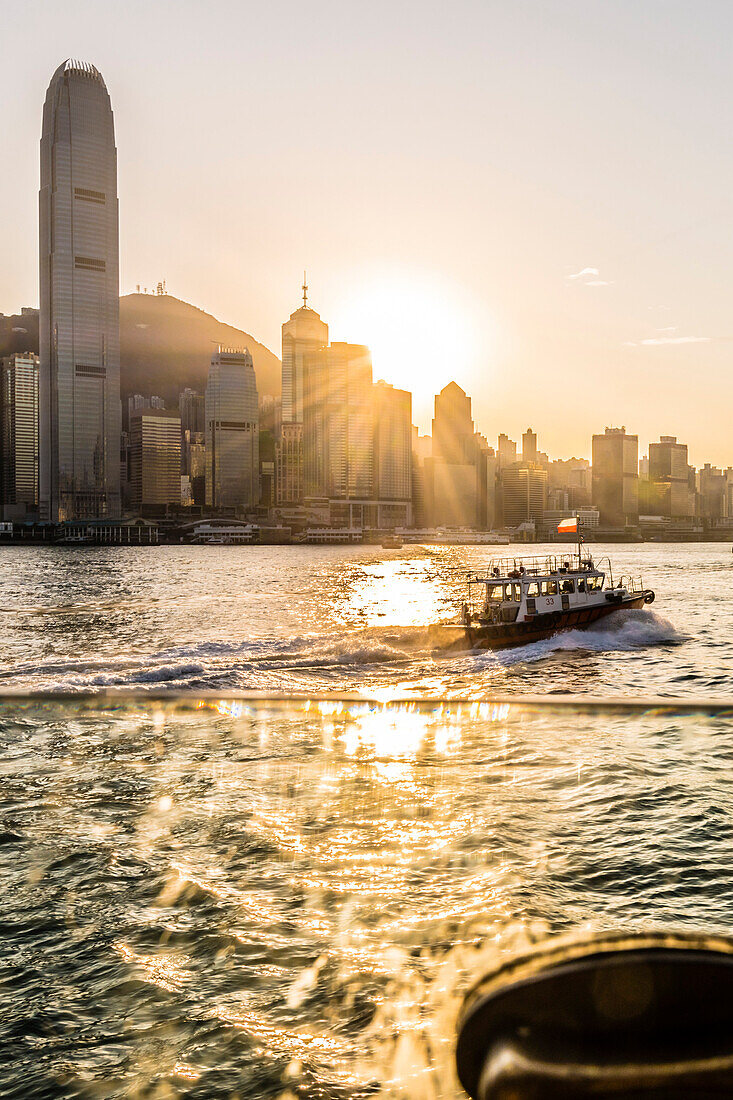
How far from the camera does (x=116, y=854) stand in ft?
36.1

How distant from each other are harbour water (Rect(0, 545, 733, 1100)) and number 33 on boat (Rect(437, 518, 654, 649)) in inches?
642

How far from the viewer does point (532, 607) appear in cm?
4253

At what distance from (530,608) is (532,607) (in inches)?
6.7

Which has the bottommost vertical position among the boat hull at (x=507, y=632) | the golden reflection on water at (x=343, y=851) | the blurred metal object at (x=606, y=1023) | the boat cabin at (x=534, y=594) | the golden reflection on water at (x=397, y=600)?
the golden reflection on water at (x=397, y=600)

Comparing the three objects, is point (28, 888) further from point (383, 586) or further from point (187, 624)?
point (383, 586)

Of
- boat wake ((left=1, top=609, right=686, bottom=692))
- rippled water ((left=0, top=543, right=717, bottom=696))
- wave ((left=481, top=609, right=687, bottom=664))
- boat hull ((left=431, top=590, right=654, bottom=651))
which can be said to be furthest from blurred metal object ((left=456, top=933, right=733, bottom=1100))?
boat hull ((left=431, top=590, right=654, bottom=651))

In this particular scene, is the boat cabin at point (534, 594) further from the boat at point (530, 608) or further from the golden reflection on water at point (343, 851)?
the golden reflection on water at point (343, 851)

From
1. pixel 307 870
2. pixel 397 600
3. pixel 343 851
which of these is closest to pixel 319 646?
pixel 343 851

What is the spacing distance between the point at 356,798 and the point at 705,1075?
11.4 meters

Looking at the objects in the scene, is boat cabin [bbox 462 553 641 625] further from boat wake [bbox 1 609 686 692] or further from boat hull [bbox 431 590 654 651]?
boat wake [bbox 1 609 686 692]

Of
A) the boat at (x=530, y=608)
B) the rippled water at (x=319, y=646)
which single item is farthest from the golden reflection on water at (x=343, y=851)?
the boat at (x=530, y=608)

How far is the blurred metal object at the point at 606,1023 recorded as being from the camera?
244cm

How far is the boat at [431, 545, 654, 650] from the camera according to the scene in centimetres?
3978

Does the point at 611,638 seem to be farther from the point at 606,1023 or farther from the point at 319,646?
the point at 606,1023
